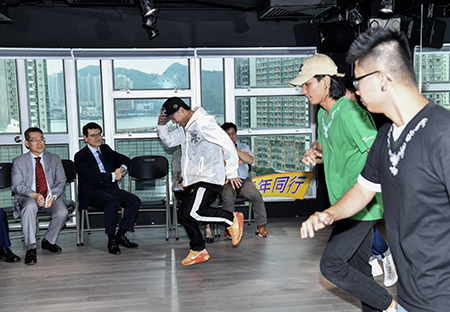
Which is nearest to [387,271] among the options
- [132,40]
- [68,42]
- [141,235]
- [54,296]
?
[54,296]

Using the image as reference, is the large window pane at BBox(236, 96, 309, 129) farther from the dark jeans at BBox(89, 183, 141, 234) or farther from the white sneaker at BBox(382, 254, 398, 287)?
the white sneaker at BBox(382, 254, 398, 287)

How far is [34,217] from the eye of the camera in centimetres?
483

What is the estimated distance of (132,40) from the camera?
19.9 feet

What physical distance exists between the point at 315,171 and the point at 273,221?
987 mm

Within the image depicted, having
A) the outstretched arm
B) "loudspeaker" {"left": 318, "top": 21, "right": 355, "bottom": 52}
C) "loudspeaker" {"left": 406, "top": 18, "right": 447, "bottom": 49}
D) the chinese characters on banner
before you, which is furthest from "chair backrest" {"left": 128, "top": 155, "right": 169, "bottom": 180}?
the outstretched arm

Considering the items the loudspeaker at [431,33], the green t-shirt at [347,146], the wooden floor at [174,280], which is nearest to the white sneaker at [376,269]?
the wooden floor at [174,280]

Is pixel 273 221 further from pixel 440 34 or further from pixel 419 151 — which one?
pixel 419 151

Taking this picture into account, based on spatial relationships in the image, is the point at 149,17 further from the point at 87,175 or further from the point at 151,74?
the point at 87,175

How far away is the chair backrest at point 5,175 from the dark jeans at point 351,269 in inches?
170

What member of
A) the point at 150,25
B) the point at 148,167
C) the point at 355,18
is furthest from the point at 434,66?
the point at 148,167

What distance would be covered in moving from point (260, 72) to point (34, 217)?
11.8 feet

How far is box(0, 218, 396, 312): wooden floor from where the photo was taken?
3.40m

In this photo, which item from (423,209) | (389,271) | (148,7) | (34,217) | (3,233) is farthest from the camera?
(148,7)

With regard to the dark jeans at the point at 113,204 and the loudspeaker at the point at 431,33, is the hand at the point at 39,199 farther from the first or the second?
the loudspeaker at the point at 431,33
